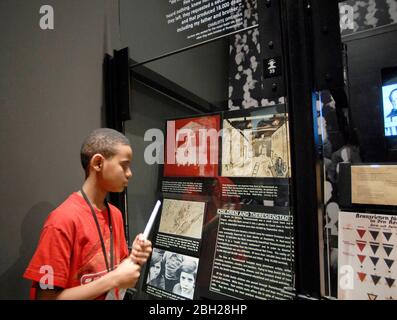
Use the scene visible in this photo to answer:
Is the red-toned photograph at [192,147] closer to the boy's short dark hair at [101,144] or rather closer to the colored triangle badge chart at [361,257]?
the boy's short dark hair at [101,144]

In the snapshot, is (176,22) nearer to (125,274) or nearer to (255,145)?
(255,145)

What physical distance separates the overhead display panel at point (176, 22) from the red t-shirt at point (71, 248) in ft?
3.52

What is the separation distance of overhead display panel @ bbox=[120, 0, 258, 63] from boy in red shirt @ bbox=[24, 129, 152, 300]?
82 cm

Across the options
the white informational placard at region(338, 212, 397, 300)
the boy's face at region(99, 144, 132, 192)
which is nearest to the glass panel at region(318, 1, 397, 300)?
the white informational placard at region(338, 212, 397, 300)

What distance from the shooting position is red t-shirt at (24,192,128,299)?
900 millimetres

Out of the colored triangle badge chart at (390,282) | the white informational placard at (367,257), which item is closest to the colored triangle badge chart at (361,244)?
the white informational placard at (367,257)

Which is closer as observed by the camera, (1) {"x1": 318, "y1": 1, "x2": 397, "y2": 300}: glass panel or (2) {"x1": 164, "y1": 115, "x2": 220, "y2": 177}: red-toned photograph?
(1) {"x1": 318, "y1": 1, "x2": 397, "y2": 300}: glass panel

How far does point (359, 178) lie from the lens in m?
1.13

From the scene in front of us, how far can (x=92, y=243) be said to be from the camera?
1001mm

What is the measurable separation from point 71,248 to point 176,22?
4.37ft

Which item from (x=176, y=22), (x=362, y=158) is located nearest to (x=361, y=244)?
(x=362, y=158)

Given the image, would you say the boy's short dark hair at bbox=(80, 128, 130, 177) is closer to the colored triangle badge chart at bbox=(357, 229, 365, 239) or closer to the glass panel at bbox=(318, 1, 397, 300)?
the glass panel at bbox=(318, 1, 397, 300)
